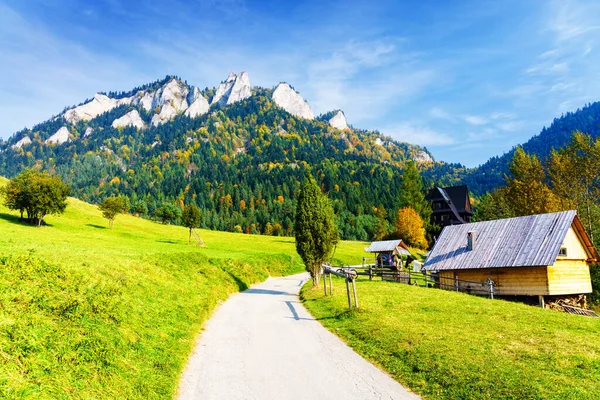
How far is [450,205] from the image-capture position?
9606cm

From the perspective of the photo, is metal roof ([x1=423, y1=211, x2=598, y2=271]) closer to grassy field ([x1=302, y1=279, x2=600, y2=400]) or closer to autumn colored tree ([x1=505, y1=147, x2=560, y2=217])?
grassy field ([x1=302, y1=279, x2=600, y2=400])

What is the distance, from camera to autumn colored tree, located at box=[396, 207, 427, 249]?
82.7m

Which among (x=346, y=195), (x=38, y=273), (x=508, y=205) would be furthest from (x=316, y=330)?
(x=346, y=195)

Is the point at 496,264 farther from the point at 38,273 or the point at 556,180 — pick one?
the point at 38,273

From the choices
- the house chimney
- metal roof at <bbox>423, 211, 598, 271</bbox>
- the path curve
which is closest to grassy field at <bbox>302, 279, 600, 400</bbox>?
the path curve

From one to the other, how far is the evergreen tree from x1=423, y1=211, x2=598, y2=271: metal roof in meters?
12.3

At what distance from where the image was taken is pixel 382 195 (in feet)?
648

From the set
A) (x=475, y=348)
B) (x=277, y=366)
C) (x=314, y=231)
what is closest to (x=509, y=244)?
(x=314, y=231)

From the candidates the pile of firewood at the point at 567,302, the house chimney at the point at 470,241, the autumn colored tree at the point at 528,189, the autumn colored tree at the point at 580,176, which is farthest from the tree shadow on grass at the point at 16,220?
the autumn colored tree at the point at 580,176

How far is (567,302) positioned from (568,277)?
2.27 metres

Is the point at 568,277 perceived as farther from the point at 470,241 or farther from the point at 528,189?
the point at 528,189

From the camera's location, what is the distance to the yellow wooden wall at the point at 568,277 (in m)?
29.2

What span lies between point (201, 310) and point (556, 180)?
47376 millimetres

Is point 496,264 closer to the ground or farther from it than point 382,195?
closer to the ground
